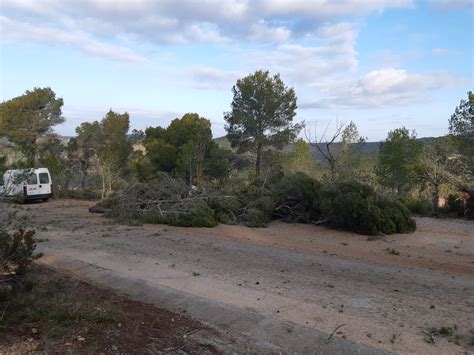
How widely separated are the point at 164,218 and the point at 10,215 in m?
8.71

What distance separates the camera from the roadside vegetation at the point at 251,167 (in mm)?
14039

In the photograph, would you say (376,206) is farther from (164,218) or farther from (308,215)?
(164,218)

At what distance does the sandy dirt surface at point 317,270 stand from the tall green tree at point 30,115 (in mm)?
27478

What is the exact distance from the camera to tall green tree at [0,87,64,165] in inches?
1492

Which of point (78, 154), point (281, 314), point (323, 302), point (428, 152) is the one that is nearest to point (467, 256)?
point (323, 302)

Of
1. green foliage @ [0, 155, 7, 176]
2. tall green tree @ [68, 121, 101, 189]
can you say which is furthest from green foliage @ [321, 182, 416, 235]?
tall green tree @ [68, 121, 101, 189]

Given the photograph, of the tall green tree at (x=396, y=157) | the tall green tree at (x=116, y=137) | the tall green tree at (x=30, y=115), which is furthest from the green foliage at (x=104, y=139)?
the tall green tree at (x=396, y=157)

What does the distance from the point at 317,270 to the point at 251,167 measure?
85.1ft

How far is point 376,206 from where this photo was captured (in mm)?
13133

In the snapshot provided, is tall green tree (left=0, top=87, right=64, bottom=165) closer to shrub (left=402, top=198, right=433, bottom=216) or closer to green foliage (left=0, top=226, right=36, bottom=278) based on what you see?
shrub (left=402, top=198, right=433, bottom=216)

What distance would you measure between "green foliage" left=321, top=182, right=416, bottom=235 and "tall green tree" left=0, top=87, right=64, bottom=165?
1180 inches

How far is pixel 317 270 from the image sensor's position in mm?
7945

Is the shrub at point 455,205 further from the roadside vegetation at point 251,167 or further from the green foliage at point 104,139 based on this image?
the green foliage at point 104,139

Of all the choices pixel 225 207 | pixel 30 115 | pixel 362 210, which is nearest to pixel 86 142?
pixel 30 115
